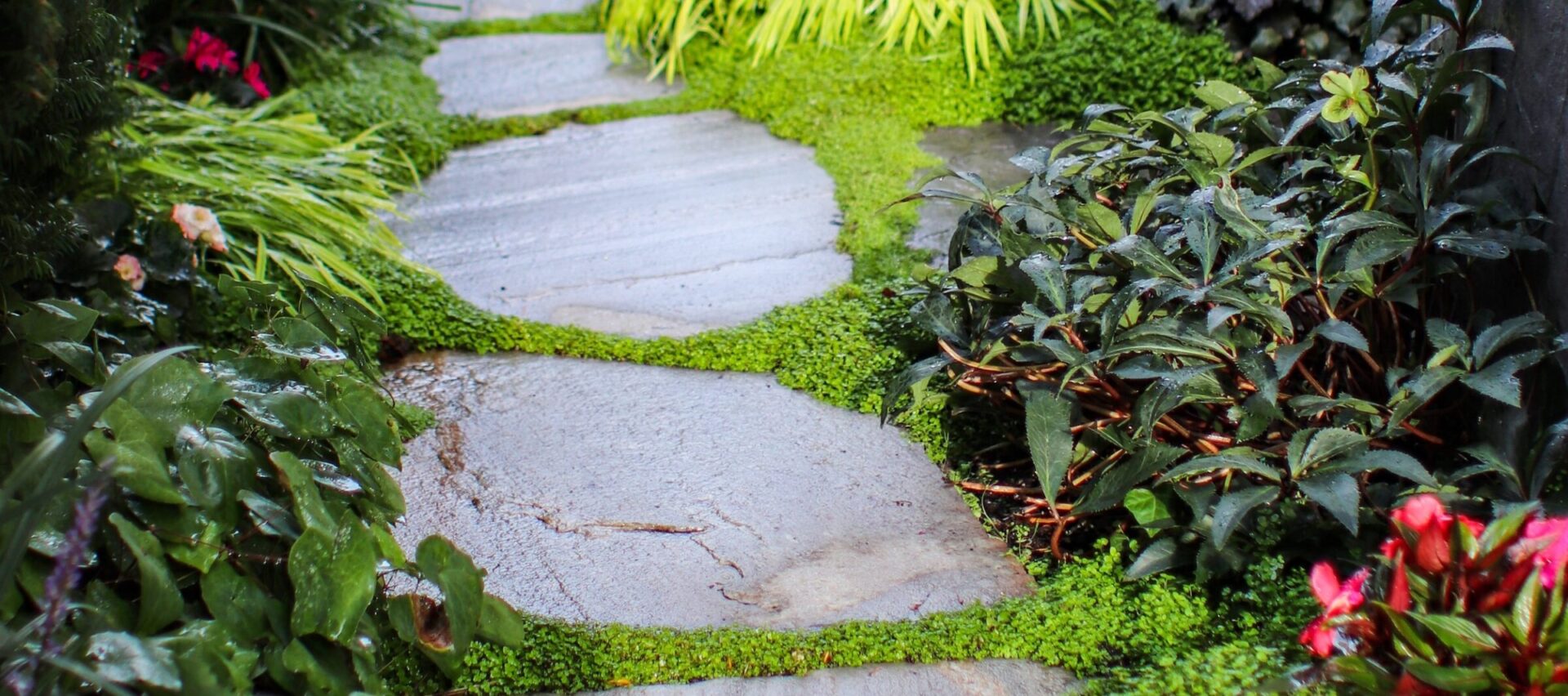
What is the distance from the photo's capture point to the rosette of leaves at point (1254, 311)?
80.9 inches

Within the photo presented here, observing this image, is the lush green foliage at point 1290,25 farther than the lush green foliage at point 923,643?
Yes

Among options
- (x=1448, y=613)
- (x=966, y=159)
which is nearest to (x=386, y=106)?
(x=966, y=159)

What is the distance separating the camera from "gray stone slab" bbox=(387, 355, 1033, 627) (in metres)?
2.19

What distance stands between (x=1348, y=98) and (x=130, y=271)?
2.68 metres

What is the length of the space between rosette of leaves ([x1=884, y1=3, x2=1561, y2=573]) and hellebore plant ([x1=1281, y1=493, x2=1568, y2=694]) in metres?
0.21

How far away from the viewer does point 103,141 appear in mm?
2998

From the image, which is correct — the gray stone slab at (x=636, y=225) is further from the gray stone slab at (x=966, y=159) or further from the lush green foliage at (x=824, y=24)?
the lush green foliage at (x=824, y=24)

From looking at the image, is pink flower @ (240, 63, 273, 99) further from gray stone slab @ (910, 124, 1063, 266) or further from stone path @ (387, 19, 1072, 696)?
gray stone slab @ (910, 124, 1063, 266)

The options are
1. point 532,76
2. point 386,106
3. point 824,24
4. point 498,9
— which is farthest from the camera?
point 498,9

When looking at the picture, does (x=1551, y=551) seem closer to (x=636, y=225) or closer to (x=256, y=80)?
(x=636, y=225)

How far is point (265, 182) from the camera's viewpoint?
3699 mm

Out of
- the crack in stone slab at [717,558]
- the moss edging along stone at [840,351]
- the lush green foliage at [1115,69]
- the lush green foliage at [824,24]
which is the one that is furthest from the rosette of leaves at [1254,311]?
the lush green foliage at [824,24]

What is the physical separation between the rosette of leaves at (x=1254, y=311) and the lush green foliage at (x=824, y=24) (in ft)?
6.89

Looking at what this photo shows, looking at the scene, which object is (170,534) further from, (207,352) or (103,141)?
(103,141)
